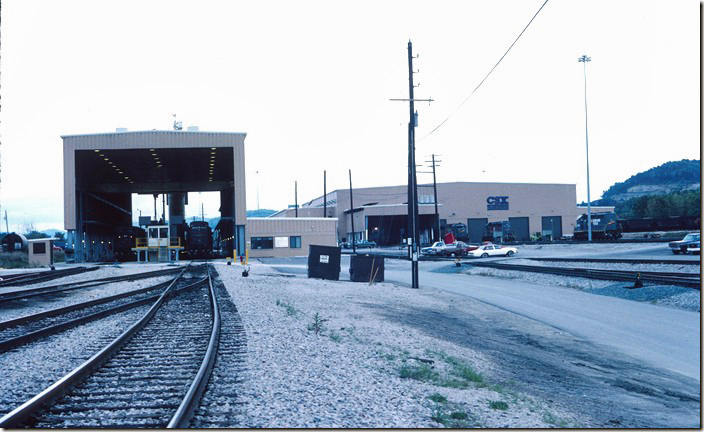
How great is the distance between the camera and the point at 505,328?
1792 centimetres

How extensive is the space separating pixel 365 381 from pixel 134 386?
308 cm

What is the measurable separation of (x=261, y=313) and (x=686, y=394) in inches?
382

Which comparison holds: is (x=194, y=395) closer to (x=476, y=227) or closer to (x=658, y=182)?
(x=476, y=227)

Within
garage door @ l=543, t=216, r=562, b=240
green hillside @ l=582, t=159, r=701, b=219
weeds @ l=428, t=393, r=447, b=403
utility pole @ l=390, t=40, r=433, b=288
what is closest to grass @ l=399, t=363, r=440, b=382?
weeds @ l=428, t=393, r=447, b=403

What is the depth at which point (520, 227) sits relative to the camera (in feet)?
323

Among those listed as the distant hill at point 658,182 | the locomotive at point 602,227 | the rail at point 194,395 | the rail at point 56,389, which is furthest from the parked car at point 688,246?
the distant hill at point 658,182

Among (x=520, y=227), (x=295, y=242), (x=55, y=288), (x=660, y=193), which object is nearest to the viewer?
(x=55, y=288)

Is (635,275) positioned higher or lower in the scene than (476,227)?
lower

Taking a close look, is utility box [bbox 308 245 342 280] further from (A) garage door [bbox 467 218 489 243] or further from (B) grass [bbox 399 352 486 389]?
(A) garage door [bbox 467 218 489 243]

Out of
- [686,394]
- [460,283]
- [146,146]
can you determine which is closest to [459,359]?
[686,394]

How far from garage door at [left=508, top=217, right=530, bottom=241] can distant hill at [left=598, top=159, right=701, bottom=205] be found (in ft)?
125

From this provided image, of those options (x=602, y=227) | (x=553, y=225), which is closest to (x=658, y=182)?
(x=553, y=225)

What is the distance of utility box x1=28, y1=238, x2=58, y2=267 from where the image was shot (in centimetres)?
5769

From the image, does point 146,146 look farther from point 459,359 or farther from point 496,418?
point 496,418
